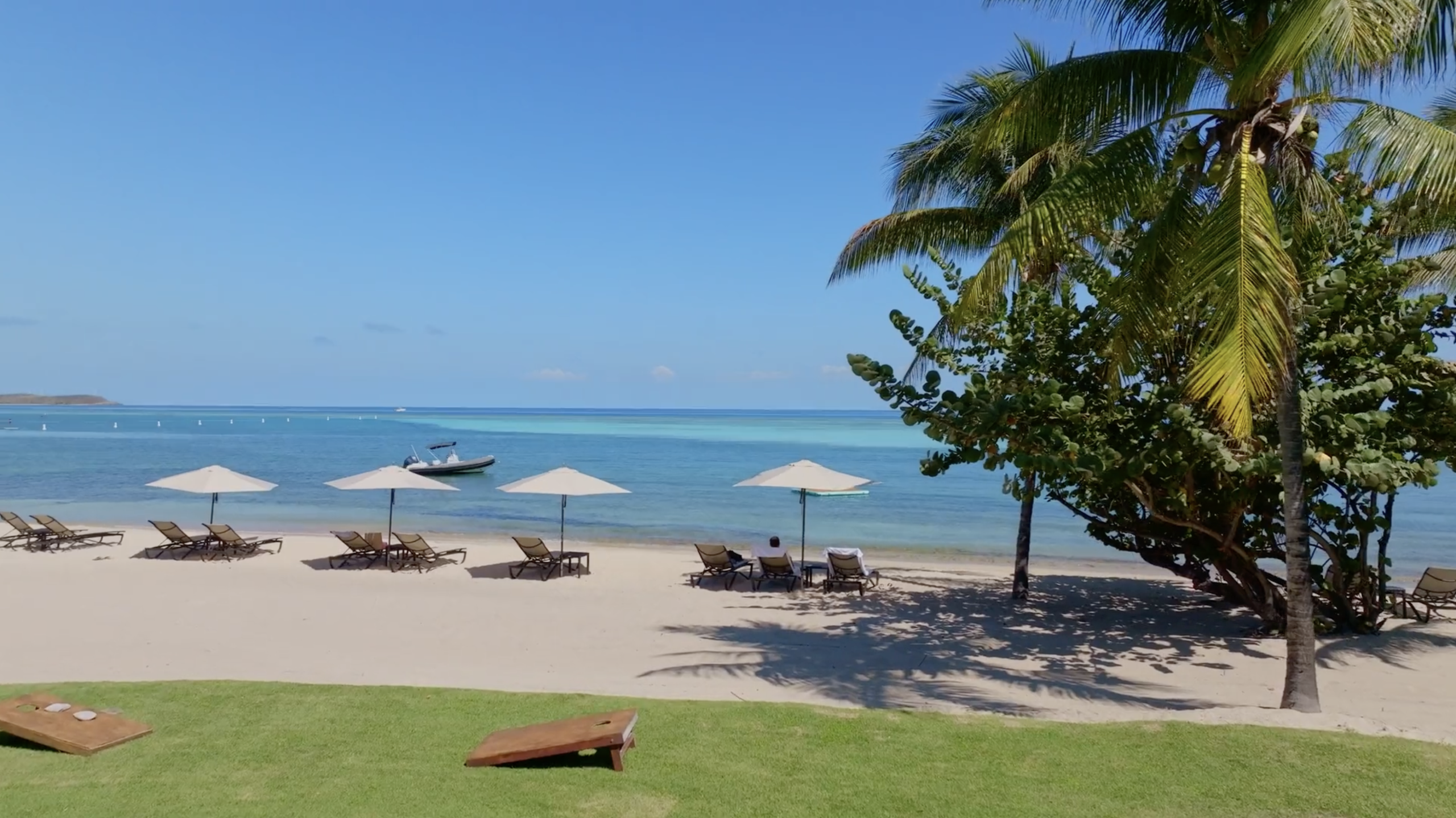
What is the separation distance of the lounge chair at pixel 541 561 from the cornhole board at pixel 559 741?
875cm

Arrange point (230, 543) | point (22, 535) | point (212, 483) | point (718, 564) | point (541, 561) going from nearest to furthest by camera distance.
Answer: point (718, 564), point (541, 561), point (230, 543), point (212, 483), point (22, 535)

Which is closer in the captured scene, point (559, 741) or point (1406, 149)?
point (559, 741)

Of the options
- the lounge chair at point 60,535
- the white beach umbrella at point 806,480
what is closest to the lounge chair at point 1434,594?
the white beach umbrella at point 806,480

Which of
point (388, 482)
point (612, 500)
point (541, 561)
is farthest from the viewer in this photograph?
point (612, 500)

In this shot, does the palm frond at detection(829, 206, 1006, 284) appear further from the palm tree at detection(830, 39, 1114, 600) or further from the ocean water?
the ocean water

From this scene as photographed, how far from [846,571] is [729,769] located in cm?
820

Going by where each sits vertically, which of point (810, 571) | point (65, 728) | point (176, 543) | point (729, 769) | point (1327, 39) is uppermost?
point (1327, 39)

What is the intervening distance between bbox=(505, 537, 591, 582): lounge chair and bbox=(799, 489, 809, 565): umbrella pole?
3.54m

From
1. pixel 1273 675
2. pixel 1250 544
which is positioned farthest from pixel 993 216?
pixel 1273 675

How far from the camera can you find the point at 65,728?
5.12 metres

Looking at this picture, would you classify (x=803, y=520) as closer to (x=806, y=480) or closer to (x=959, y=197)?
(x=806, y=480)

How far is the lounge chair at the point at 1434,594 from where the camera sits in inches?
432

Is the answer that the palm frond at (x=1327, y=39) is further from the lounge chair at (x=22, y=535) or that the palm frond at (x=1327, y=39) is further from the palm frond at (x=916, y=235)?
the lounge chair at (x=22, y=535)

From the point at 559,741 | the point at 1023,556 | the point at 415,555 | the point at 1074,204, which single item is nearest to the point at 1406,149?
the point at 1074,204
